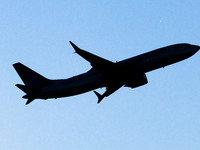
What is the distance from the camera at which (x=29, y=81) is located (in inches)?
2277

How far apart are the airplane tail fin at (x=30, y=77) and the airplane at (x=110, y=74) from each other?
224 millimetres

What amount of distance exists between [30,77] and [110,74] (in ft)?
49.4

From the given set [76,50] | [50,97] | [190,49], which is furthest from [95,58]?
[190,49]

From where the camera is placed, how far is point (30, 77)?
190 ft

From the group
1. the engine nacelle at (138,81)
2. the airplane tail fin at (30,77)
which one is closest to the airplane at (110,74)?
the engine nacelle at (138,81)

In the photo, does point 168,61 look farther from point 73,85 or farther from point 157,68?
point 73,85

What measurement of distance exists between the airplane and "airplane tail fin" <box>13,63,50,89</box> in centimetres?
22

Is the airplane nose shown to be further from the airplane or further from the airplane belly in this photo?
the airplane belly

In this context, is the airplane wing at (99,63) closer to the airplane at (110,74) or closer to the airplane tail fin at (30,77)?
the airplane at (110,74)

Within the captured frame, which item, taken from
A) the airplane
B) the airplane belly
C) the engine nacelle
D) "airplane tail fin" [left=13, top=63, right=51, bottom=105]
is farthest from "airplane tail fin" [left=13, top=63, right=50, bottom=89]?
the engine nacelle

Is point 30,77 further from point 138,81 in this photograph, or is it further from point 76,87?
point 138,81

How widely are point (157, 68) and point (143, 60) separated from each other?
248 cm

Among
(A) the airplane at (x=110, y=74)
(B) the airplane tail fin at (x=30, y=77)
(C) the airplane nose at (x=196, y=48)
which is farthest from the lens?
(B) the airplane tail fin at (x=30, y=77)

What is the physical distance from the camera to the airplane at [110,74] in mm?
→ 49406
